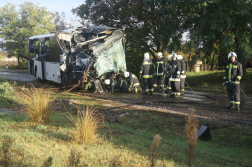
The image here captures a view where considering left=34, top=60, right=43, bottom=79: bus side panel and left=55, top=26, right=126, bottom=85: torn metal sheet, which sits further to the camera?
left=34, top=60, right=43, bottom=79: bus side panel

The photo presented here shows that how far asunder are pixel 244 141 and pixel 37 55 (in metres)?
14.8

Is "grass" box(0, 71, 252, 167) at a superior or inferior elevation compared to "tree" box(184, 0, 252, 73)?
inferior

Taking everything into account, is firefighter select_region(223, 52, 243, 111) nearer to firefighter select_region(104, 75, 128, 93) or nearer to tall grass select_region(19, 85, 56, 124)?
firefighter select_region(104, 75, 128, 93)

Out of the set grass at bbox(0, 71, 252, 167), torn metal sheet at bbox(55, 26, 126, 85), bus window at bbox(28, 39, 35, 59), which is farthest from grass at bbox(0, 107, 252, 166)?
bus window at bbox(28, 39, 35, 59)

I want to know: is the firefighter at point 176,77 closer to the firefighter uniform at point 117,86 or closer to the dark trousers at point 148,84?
the dark trousers at point 148,84

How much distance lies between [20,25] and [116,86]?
32.3m

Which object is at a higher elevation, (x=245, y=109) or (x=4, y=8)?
(x=4, y=8)

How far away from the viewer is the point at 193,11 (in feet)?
53.5

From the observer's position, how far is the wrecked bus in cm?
1273

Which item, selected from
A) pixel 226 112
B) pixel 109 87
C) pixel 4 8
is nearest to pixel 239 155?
pixel 226 112

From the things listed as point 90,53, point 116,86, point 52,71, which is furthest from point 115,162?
point 52,71

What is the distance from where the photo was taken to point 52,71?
15.4 meters

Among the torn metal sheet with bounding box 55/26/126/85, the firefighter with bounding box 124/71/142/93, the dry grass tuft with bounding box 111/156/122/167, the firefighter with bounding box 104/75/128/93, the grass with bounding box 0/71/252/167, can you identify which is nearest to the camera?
the dry grass tuft with bounding box 111/156/122/167

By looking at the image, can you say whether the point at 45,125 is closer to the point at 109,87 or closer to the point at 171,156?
the point at 171,156
